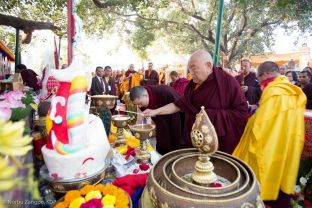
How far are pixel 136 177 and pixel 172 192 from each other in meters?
0.54

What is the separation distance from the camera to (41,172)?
4.00 feet

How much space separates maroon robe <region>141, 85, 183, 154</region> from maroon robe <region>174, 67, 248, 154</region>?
379mm

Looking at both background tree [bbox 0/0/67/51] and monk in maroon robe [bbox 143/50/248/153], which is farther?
background tree [bbox 0/0/67/51]

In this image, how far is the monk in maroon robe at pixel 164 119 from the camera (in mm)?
2635

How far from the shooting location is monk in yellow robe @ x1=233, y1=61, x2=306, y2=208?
2.17 metres

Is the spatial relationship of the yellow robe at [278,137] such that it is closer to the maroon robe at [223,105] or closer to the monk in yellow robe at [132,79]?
the maroon robe at [223,105]

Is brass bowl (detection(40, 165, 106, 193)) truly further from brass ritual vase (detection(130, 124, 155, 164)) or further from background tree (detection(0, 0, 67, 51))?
background tree (detection(0, 0, 67, 51))

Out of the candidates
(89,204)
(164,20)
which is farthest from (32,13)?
(89,204)

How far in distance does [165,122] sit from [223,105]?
750mm

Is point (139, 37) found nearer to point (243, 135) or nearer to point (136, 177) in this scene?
point (243, 135)

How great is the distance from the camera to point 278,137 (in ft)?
7.20

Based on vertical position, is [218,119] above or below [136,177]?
above

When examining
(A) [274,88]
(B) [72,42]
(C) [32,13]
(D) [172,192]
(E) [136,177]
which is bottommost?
(E) [136,177]

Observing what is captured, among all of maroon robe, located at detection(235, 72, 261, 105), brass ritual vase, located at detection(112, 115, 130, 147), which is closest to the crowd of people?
brass ritual vase, located at detection(112, 115, 130, 147)
